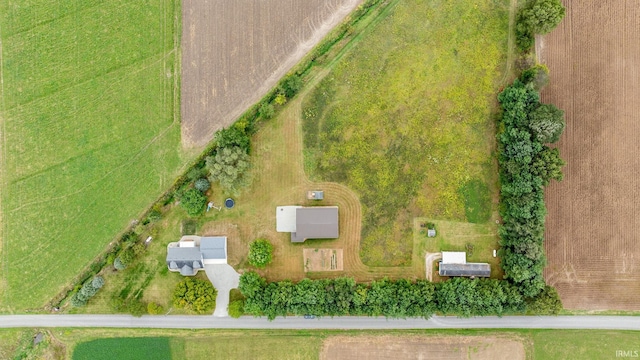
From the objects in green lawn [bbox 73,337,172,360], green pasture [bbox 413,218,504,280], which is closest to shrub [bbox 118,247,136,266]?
green lawn [bbox 73,337,172,360]

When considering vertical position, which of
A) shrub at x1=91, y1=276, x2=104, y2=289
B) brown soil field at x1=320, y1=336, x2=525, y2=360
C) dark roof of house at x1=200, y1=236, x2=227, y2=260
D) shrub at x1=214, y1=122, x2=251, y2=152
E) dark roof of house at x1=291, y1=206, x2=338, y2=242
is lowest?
brown soil field at x1=320, y1=336, x2=525, y2=360

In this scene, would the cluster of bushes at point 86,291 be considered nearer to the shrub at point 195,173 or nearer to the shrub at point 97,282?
the shrub at point 97,282

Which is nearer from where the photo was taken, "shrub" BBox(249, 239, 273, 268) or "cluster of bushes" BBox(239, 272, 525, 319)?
"cluster of bushes" BBox(239, 272, 525, 319)

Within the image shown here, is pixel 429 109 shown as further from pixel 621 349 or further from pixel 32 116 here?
pixel 32 116

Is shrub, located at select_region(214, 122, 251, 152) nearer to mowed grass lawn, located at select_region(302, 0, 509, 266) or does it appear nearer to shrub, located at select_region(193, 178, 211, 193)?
shrub, located at select_region(193, 178, 211, 193)

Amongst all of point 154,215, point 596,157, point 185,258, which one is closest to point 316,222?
point 185,258

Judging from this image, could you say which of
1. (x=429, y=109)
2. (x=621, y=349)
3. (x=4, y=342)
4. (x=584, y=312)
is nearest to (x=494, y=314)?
(x=584, y=312)

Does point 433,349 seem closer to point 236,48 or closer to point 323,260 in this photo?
point 323,260
